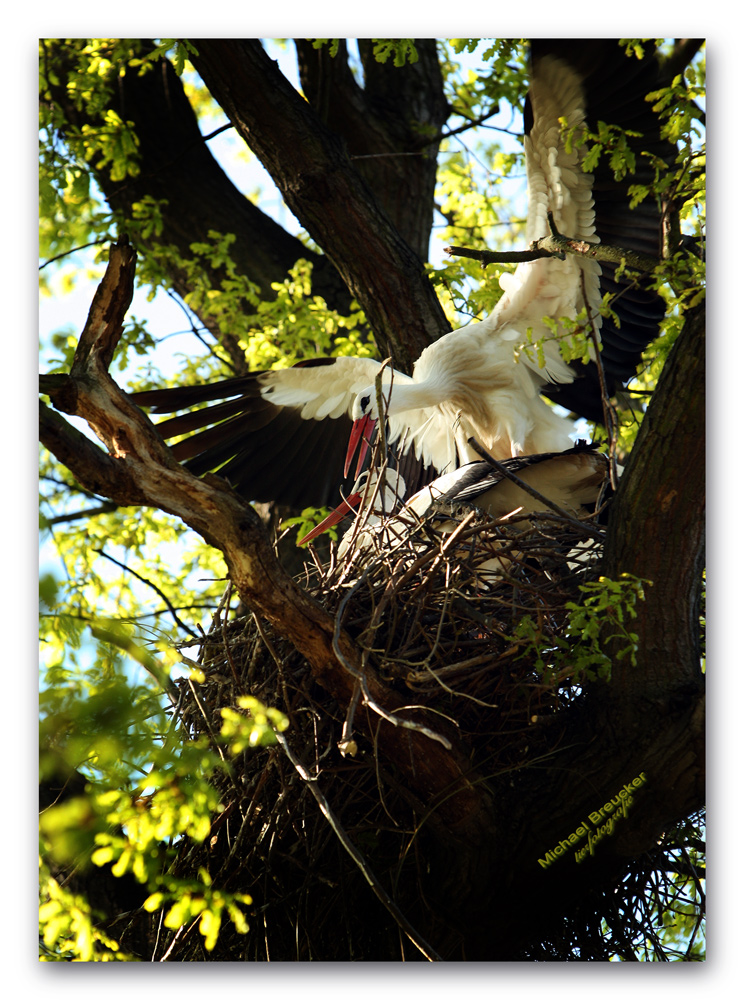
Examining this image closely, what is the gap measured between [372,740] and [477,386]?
161cm

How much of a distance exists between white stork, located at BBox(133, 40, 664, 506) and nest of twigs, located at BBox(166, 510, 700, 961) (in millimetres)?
795

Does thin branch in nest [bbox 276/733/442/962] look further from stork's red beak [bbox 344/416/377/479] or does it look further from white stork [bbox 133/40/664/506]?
stork's red beak [bbox 344/416/377/479]

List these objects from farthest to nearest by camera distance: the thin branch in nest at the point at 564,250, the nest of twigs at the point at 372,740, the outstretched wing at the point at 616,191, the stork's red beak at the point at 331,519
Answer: the stork's red beak at the point at 331,519
the outstretched wing at the point at 616,191
the nest of twigs at the point at 372,740
the thin branch in nest at the point at 564,250

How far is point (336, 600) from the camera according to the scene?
2.12 meters

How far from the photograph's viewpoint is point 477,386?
10.5ft

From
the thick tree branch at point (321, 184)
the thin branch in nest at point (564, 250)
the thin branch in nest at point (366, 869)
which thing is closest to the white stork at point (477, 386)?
the thick tree branch at point (321, 184)

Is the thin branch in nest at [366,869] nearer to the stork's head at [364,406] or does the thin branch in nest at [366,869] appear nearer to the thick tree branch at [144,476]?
the thick tree branch at [144,476]

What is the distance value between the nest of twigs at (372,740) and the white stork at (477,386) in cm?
79

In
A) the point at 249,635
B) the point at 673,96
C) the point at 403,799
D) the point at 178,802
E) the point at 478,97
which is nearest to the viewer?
the point at 178,802

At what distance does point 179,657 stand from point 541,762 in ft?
2.46

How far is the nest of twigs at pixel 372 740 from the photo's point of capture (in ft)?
6.37

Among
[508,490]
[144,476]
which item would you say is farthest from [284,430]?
[144,476]

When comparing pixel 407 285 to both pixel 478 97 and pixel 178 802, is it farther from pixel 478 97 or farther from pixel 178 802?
pixel 178 802
